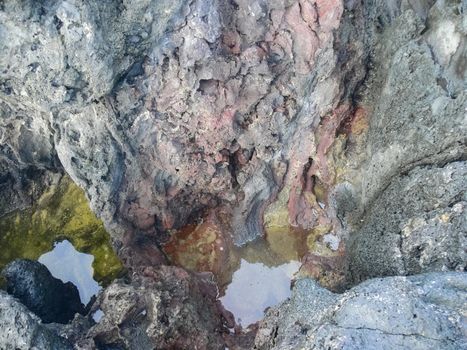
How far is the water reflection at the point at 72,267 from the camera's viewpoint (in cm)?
471

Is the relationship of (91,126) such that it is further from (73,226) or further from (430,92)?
(430,92)

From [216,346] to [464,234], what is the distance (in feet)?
6.98

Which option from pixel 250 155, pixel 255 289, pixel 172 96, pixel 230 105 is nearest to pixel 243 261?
pixel 255 289

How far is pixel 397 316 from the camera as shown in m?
2.54

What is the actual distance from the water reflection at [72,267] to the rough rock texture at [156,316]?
23.8 inches

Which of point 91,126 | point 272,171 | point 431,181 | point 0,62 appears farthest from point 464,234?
point 0,62

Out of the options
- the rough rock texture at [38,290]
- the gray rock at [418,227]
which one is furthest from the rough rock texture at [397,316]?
the rough rock texture at [38,290]

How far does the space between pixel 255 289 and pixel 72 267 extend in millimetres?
1704

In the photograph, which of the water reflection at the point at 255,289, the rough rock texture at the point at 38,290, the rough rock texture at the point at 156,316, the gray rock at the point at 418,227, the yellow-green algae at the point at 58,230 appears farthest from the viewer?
the yellow-green algae at the point at 58,230

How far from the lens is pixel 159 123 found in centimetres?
407

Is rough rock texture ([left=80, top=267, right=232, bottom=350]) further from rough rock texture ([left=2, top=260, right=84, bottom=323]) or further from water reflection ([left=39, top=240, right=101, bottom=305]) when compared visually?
water reflection ([left=39, top=240, right=101, bottom=305])

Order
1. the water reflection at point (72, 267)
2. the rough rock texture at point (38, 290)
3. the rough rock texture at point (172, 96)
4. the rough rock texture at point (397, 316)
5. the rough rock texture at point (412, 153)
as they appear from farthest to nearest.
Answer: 1. the water reflection at point (72, 267)
2. the rough rock texture at point (38, 290)
3. the rough rock texture at point (172, 96)
4. the rough rock texture at point (412, 153)
5. the rough rock texture at point (397, 316)

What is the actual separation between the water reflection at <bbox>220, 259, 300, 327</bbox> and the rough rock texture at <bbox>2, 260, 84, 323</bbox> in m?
1.37

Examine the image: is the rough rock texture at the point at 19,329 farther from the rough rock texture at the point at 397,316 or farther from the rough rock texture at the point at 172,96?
the rough rock texture at the point at 397,316
